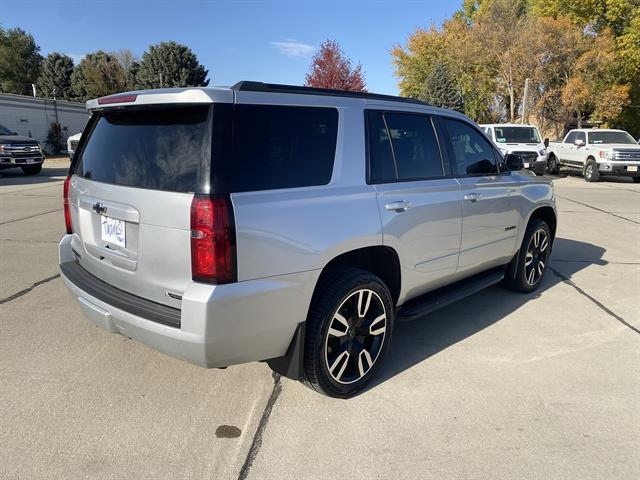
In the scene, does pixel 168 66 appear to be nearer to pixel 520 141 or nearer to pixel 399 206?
pixel 520 141

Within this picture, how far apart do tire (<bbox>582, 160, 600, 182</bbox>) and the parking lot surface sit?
1481cm

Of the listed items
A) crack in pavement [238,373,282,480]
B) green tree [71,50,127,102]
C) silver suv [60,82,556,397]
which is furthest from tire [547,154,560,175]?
green tree [71,50,127,102]

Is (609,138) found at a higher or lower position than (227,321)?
higher

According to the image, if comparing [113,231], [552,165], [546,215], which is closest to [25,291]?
[113,231]

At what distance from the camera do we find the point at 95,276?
3203 millimetres

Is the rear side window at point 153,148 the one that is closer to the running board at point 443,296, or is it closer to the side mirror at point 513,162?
the running board at point 443,296

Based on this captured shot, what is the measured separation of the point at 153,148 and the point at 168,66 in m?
50.7

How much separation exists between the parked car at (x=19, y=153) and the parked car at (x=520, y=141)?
16.1m

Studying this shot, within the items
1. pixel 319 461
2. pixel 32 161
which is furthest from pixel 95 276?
pixel 32 161

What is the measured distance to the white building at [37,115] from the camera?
2534 centimetres

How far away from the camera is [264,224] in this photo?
8.34 ft

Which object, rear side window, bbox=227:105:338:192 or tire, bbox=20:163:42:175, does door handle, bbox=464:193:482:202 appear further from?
tire, bbox=20:163:42:175

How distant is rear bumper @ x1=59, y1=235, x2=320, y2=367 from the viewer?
2447 mm

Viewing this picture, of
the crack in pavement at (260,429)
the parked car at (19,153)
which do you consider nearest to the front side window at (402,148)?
the crack in pavement at (260,429)
